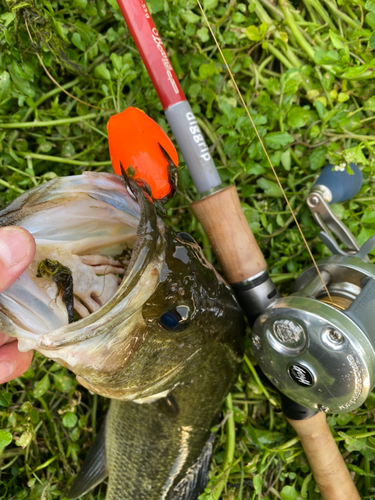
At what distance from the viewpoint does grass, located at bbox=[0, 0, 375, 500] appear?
1551 millimetres

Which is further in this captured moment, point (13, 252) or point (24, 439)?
point (24, 439)

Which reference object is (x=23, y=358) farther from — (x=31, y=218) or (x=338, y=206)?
(x=338, y=206)

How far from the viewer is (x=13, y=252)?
93 cm

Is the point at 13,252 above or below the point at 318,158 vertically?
above

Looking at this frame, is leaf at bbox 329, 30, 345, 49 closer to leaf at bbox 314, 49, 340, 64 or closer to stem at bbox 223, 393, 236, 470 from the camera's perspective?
leaf at bbox 314, 49, 340, 64

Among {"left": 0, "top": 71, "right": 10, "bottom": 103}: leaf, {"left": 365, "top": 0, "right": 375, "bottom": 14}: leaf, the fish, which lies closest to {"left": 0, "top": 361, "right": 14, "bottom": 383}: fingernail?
the fish

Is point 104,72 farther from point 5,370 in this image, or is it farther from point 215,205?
point 5,370

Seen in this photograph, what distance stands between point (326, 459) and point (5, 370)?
132 cm

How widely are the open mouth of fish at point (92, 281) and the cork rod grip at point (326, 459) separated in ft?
2.21

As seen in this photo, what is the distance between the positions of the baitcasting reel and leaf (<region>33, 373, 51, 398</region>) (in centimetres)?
93

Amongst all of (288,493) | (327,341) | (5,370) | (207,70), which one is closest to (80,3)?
(207,70)

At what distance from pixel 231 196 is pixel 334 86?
0.87 m

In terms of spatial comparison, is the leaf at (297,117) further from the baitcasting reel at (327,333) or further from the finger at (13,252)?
the finger at (13,252)

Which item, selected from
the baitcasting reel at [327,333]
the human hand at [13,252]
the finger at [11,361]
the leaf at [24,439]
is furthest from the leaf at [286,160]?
the leaf at [24,439]
